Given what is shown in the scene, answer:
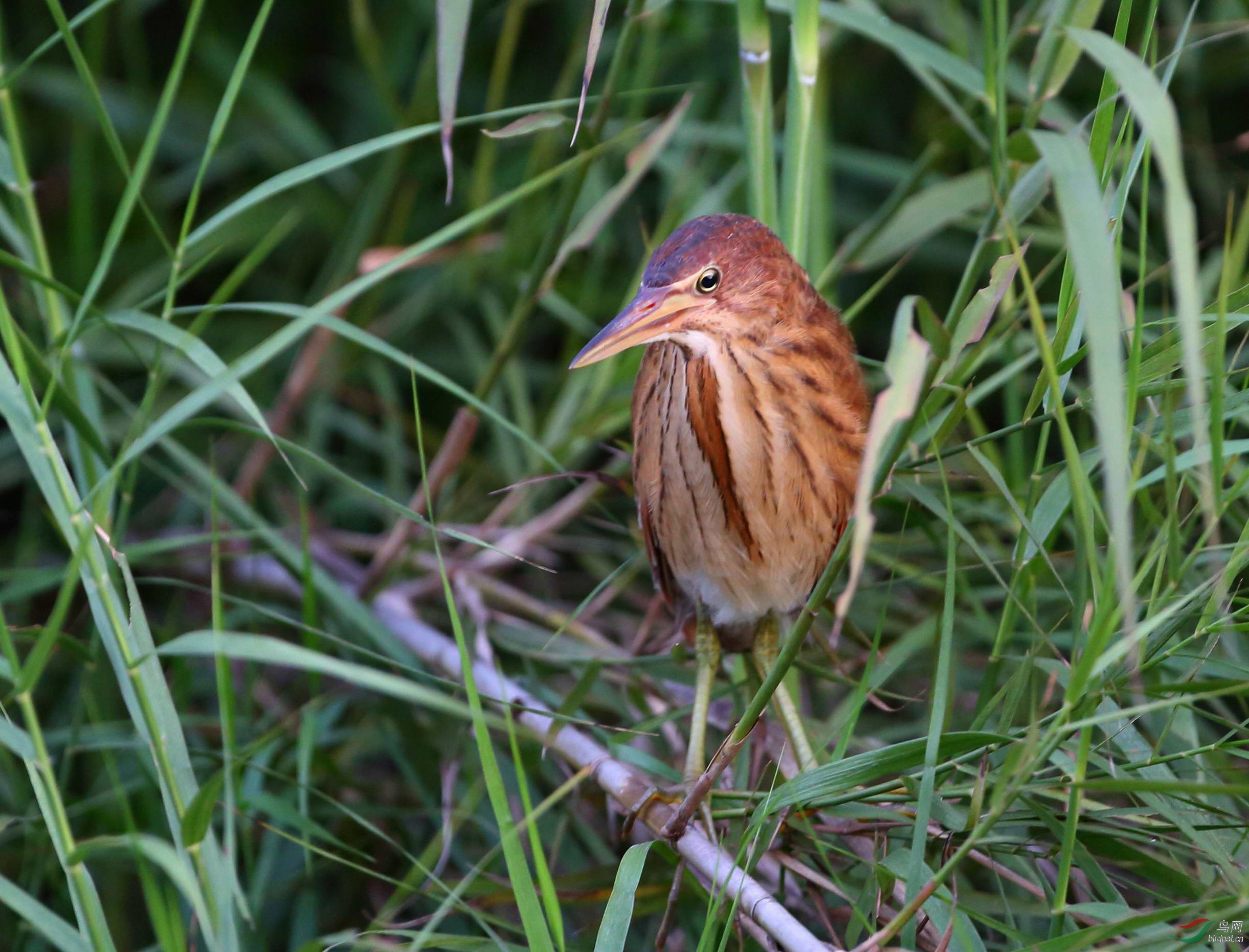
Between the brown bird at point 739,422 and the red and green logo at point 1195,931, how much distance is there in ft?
1.35

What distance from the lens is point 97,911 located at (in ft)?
3.28

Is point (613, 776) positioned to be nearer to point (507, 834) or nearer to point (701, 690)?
point (701, 690)

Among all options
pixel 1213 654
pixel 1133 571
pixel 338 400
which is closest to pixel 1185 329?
pixel 1133 571

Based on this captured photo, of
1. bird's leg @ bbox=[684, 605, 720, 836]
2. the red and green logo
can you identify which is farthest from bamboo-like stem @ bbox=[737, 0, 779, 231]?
the red and green logo

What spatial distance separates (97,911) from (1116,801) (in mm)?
1079

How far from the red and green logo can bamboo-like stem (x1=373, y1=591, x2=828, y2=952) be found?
291mm

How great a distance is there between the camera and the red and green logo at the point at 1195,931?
3.11ft

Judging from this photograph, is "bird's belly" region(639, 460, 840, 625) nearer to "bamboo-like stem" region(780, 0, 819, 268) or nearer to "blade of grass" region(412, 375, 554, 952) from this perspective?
"bamboo-like stem" region(780, 0, 819, 268)

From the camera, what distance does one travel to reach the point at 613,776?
1.39 meters

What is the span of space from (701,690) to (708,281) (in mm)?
562

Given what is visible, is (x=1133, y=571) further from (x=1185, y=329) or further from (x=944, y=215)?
(x=944, y=215)

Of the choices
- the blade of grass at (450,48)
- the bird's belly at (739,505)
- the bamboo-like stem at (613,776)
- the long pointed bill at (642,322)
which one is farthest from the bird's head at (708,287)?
the bamboo-like stem at (613,776)

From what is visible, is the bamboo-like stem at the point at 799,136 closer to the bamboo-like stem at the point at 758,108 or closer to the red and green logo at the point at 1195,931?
the bamboo-like stem at the point at 758,108

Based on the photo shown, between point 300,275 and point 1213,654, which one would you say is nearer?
point 1213,654
